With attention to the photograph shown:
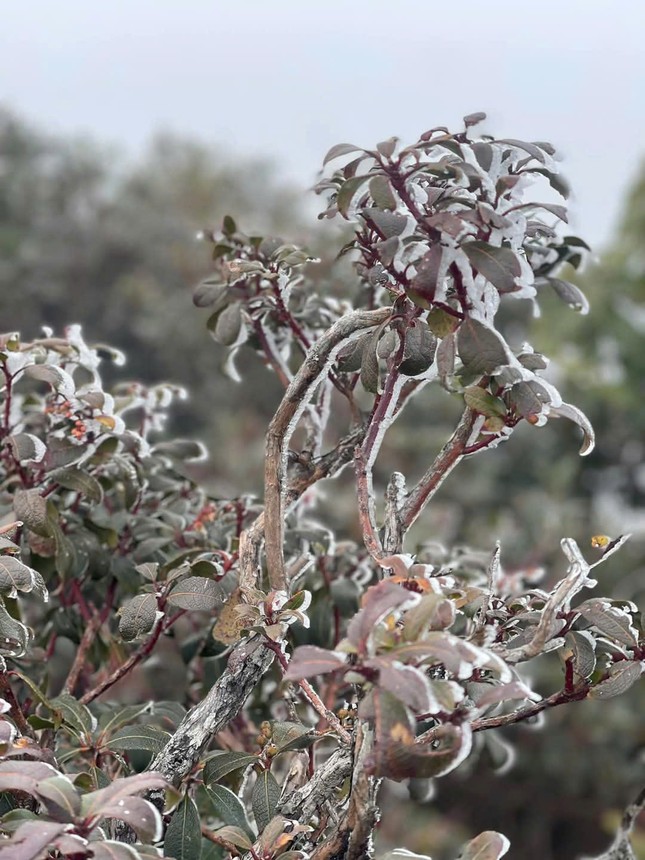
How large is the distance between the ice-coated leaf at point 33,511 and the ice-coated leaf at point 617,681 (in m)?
0.47

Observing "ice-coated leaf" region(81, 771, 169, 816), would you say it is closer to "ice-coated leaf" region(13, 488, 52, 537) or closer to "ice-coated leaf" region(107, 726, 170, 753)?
"ice-coated leaf" region(107, 726, 170, 753)

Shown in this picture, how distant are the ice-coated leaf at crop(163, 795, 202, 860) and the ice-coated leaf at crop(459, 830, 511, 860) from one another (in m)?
0.19

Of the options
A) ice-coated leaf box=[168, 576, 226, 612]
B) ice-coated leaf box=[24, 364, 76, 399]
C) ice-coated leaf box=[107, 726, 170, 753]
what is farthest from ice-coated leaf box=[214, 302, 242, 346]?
ice-coated leaf box=[107, 726, 170, 753]

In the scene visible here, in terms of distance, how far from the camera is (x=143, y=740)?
736mm

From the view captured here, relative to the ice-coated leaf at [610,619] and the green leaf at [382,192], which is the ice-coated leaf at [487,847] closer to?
the ice-coated leaf at [610,619]

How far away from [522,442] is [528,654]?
3302 mm

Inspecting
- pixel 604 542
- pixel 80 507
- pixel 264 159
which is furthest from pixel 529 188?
pixel 264 159

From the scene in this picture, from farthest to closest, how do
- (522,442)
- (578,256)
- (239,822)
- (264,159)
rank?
(264,159) → (522,442) → (578,256) → (239,822)

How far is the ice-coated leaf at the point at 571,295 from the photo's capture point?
2.95ft

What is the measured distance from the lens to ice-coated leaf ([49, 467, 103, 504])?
88 centimetres

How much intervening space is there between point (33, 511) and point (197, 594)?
0.19 meters

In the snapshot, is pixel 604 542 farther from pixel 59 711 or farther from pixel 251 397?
pixel 251 397

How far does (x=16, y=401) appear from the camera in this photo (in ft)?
3.24

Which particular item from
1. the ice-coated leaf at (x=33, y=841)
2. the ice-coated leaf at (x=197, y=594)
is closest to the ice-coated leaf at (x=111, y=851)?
the ice-coated leaf at (x=33, y=841)
